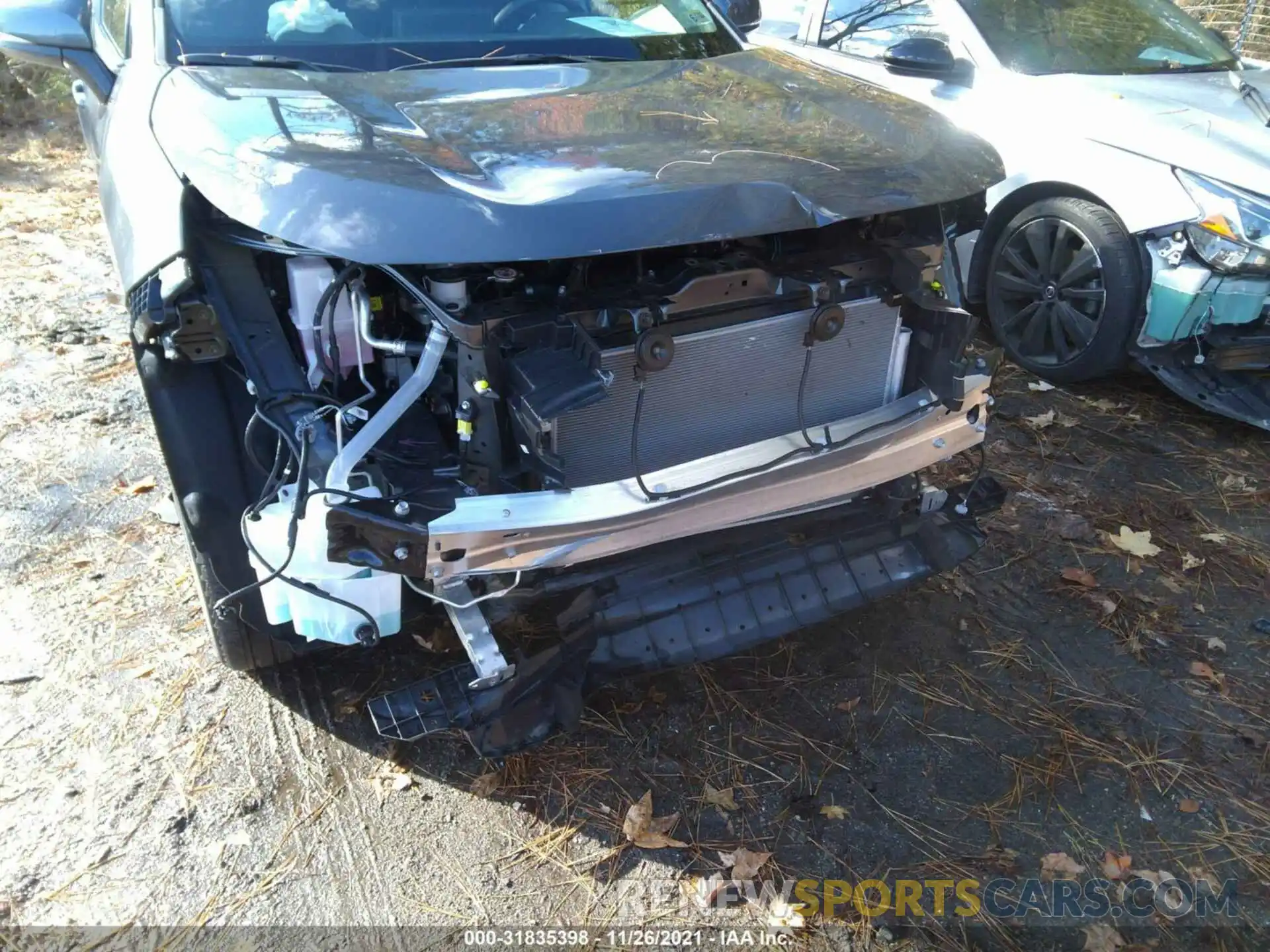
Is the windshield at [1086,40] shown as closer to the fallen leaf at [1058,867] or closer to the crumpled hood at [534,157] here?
the crumpled hood at [534,157]

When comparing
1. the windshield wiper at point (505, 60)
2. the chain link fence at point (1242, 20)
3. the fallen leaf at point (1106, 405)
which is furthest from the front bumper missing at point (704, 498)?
the chain link fence at point (1242, 20)

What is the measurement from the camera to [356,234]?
1.75 metres

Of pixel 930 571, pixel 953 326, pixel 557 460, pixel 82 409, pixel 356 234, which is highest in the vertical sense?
pixel 356 234

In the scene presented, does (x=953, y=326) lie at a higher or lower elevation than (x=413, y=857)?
higher

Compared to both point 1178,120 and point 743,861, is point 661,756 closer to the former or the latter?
point 743,861

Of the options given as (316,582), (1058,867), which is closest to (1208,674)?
(1058,867)

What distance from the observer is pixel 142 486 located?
3.45m

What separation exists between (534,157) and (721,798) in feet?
5.31

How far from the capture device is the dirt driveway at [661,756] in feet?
6.93

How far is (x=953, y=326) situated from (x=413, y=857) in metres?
1.88

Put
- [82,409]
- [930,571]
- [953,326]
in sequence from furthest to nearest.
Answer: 1. [82,409]
2. [930,571]
3. [953,326]

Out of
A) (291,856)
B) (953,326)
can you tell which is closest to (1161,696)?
(953,326)

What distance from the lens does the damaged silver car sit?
74.4 inches

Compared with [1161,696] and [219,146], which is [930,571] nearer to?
[1161,696]
